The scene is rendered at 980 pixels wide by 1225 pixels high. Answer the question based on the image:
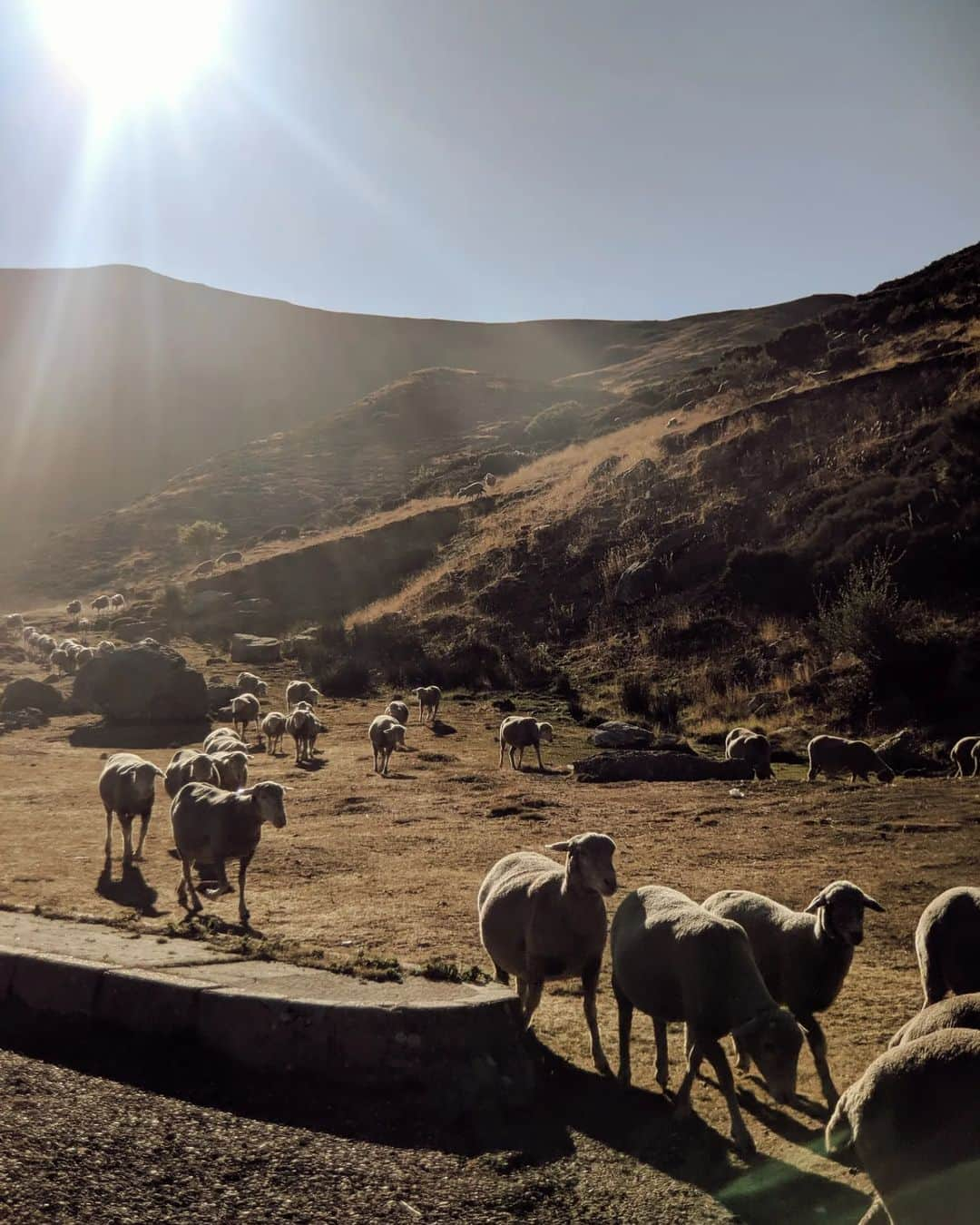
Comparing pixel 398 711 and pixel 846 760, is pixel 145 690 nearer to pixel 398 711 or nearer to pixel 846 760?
pixel 398 711

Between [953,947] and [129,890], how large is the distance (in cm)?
982

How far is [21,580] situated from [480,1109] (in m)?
80.6

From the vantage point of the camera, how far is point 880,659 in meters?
25.9

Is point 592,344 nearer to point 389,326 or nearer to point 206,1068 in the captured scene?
point 389,326

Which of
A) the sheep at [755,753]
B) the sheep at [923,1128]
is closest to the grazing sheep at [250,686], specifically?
the sheep at [755,753]

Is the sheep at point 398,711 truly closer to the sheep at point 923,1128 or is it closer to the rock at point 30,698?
the rock at point 30,698

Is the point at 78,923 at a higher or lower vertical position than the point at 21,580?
lower

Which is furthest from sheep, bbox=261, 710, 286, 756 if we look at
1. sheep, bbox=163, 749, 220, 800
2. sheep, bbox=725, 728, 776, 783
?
sheep, bbox=725, 728, 776, 783

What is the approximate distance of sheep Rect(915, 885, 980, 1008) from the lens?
7711 mm

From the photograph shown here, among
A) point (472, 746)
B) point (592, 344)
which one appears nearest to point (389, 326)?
point (592, 344)

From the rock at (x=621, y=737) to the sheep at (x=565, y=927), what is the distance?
1688cm

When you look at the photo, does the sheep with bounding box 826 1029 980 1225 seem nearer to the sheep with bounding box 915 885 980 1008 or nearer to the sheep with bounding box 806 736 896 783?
the sheep with bounding box 915 885 980 1008

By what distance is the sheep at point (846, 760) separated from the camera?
67.6 feet

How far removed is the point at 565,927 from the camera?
8.05 metres
